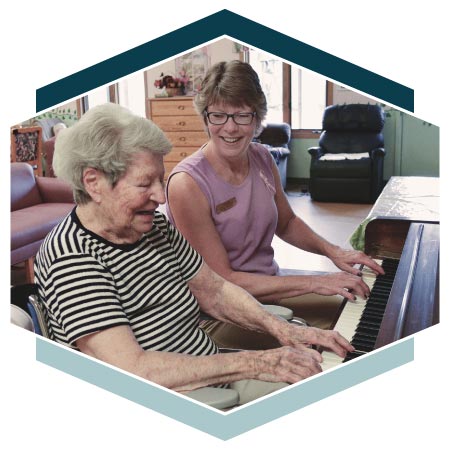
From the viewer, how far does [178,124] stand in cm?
124

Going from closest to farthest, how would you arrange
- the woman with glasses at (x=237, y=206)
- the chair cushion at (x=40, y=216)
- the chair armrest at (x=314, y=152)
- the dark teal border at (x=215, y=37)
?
the dark teal border at (x=215, y=37), the woman with glasses at (x=237, y=206), the chair cushion at (x=40, y=216), the chair armrest at (x=314, y=152)

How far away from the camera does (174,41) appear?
3.27ft

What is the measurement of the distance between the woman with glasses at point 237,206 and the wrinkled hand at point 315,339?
0.54 ft

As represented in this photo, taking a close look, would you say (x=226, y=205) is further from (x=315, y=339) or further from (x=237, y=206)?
(x=315, y=339)

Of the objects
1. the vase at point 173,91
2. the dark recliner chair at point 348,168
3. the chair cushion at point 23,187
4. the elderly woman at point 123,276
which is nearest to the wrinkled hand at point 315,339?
the elderly woman at point 123,276

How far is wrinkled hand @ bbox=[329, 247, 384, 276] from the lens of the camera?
1.48 metres

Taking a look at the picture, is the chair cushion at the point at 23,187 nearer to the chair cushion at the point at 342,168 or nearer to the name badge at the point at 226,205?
the name badge at the point at 226,205

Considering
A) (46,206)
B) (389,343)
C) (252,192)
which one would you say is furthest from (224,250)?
(46,206)

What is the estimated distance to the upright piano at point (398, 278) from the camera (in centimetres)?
111

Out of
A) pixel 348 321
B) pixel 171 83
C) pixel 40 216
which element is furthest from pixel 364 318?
pixel 40 216

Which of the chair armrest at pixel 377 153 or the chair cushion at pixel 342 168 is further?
the chair cushion at pixel 342 168

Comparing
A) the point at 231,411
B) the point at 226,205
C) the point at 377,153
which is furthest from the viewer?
the point at 377,153

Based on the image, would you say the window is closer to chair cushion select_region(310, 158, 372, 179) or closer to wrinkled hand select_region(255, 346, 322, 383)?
wrinkled hand select_region(255, 346, 322, 383)

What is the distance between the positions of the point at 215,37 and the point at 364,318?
613mm
